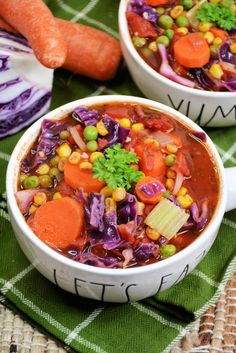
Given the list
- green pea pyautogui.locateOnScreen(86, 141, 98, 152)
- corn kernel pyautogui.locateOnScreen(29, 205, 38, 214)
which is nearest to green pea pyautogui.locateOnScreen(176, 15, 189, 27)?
green pea pyautogui.locateOnScreen(86, 141, 98, 152)

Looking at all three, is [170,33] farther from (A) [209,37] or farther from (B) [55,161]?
(B) [55,161]

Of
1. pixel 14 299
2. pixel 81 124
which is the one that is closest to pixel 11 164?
pixel 81 124

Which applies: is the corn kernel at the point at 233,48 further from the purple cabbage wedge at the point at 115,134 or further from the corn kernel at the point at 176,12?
the purple cabbage wedge at the point at 115,134

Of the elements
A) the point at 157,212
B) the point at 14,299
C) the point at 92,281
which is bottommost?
the point at 14,299

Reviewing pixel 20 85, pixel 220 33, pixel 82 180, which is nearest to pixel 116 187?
pixel 82 180

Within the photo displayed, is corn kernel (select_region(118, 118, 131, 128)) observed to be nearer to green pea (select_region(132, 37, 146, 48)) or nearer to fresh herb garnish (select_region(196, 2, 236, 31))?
green pea (select_region(132, 37, 146, 48))

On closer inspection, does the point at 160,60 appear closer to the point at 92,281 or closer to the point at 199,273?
the point at 199,273
